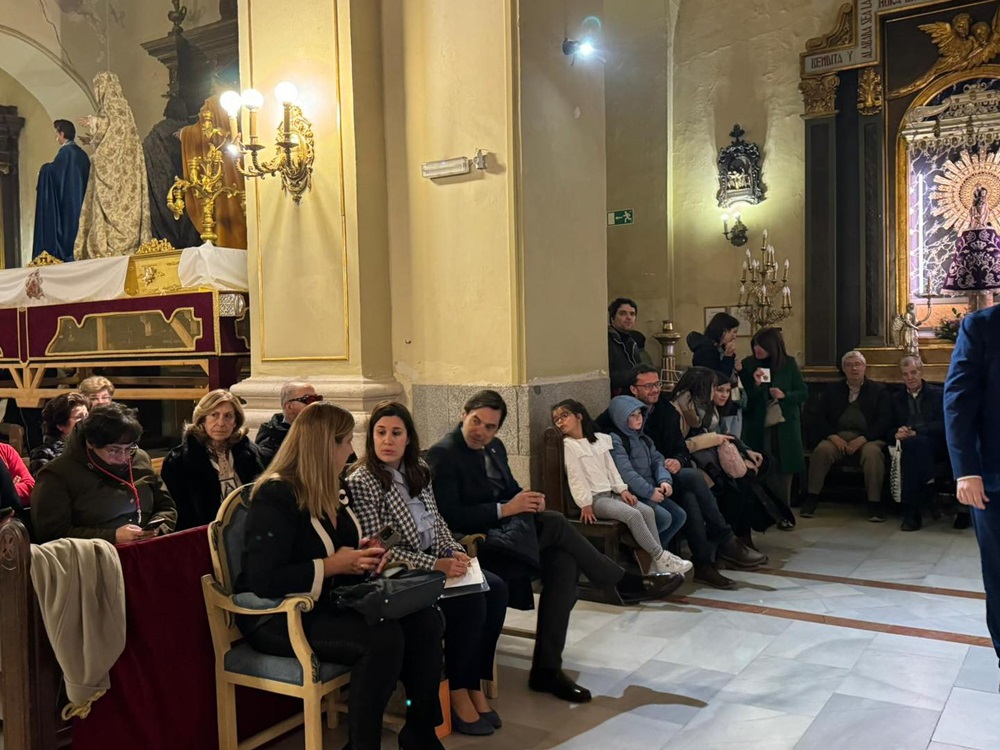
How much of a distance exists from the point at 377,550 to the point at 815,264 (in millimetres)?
6860

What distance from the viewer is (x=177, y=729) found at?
9.57ft

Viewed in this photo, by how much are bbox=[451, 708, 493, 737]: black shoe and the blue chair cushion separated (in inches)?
25.9

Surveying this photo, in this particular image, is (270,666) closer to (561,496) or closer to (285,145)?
(561,496)

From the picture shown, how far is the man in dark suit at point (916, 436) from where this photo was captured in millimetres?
6750

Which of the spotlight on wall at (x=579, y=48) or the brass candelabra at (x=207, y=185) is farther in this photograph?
the brass candelabra at (x=207, y=185)

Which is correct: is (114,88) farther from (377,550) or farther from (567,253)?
(377,550)

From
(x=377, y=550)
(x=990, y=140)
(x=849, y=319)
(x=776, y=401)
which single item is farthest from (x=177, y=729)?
(x=990, y=140)

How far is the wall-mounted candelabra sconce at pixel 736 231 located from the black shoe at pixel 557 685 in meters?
6.33

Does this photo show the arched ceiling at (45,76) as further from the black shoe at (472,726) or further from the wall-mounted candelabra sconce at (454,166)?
the black shoe at (472,726)

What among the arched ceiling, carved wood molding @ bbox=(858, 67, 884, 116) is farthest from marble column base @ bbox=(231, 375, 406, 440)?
the arched ceiling

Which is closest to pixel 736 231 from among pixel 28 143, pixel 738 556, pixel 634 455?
pixel 738 556

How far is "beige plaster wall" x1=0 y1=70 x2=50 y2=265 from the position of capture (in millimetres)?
11156

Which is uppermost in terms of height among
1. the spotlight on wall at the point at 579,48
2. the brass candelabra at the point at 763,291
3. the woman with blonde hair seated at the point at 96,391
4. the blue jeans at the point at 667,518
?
the spotlight on wall at the point at 579,48

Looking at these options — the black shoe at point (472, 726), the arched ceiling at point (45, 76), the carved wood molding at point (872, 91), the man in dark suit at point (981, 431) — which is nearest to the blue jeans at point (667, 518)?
the man in dark suit at point (981, 431)
